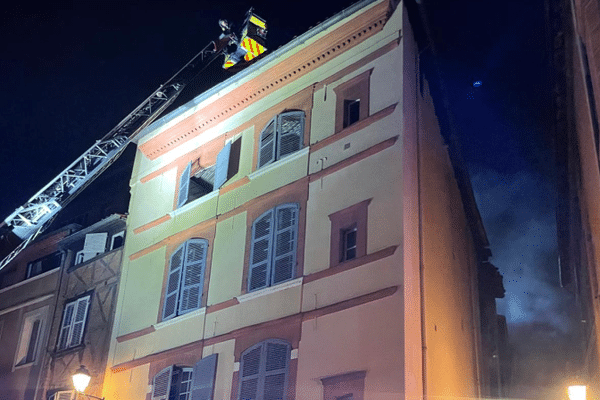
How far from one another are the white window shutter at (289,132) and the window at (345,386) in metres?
5.42

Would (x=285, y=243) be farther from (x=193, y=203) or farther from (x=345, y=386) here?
(x=193, y=203)

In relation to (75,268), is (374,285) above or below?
below

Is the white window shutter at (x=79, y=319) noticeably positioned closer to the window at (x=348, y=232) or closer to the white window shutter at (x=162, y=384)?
the white window shutter at (x=162, y=384)

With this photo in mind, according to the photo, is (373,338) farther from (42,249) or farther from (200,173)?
(42,249)

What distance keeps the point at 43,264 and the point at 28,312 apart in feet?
6.12

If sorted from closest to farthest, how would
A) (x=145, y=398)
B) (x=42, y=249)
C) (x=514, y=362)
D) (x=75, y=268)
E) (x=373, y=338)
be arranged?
(x=373, y=338), (x=145, y=398), (x=75, y=268), (x=42, y=249), (x=514, y=362)

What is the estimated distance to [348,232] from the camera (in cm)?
1323

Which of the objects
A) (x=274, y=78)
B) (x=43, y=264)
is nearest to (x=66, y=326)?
(x=43, y=264)

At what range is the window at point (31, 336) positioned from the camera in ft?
63.7

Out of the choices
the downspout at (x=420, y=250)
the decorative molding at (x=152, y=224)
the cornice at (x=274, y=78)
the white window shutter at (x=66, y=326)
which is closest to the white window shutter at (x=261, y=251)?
the downspout at (x=420, y=250)

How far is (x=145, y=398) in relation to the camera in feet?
48.9

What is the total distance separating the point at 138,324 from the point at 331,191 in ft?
19.4

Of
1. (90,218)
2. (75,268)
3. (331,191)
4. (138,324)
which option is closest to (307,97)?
(331,191)

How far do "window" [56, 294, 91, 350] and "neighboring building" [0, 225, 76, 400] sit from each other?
0.61m
